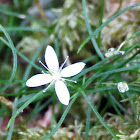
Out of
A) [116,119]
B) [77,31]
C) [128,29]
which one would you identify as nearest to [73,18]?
[77,31]

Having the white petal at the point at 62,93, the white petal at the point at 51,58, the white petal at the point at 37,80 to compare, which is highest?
the white petal at the point at 51,58

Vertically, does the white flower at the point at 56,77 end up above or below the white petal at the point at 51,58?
below

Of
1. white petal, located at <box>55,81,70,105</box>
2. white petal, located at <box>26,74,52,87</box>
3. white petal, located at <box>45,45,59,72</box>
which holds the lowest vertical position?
white petal, located at <box>55,81,70,105</box>

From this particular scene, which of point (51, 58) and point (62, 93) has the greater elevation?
point (51, 58)

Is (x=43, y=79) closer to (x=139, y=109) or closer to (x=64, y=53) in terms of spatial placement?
(x=139, y=109)
